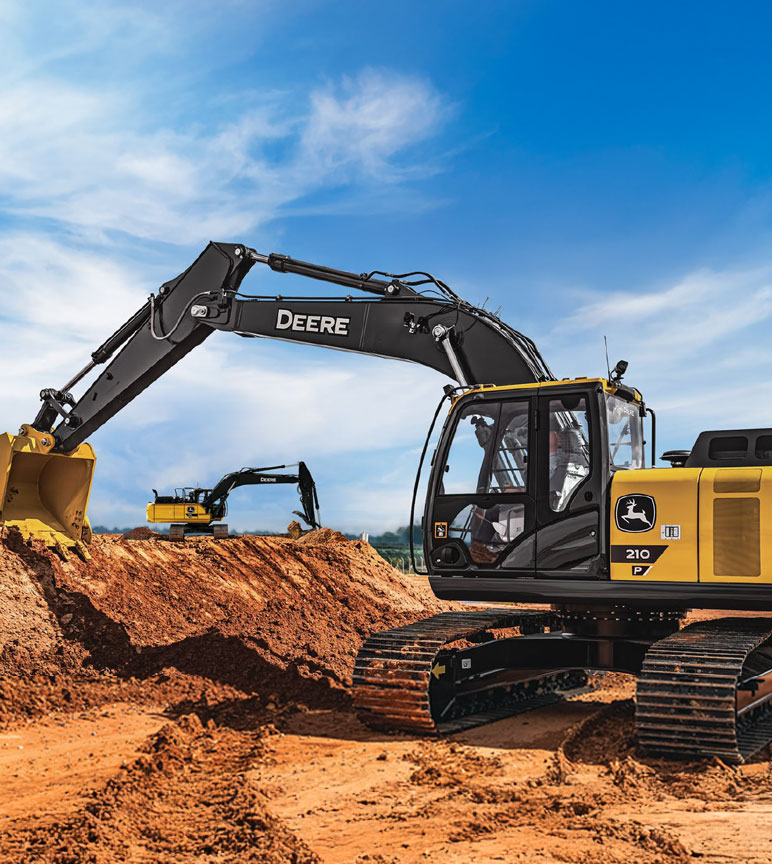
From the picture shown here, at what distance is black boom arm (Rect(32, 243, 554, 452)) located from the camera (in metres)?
8.62

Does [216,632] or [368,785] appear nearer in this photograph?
[368,785]

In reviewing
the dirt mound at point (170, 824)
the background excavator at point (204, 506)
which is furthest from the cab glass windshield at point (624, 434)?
the background excavator at point (204, 506)

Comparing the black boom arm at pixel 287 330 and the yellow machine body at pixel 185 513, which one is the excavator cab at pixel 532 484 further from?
the yellow machine body at pixel 185 513

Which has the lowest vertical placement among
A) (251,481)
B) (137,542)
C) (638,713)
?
(638,713)

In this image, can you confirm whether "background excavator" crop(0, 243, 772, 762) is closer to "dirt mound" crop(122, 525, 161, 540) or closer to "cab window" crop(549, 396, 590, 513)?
"cab window" crop(549, 396, 590, 513)

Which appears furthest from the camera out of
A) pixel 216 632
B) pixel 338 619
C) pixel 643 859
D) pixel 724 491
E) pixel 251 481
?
pixel 251 481

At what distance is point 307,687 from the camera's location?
30.0 ft

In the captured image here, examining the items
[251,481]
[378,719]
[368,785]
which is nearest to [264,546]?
[251,481]

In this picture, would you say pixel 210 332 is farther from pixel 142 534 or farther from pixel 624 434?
pixel 142 534

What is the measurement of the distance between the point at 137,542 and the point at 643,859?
12.2m

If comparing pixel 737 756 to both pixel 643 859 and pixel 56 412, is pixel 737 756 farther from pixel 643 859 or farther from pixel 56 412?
pixel 56 412

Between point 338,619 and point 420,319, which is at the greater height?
point 420,319

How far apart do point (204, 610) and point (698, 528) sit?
28.4ft

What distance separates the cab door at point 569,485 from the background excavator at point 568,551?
0.01 m
